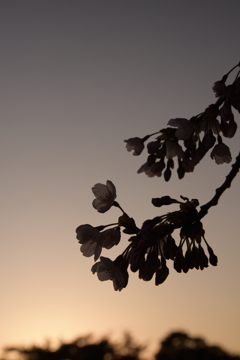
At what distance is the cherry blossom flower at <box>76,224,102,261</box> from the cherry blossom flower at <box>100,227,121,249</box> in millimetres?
24

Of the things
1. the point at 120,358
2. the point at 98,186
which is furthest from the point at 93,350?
the point at 98,186

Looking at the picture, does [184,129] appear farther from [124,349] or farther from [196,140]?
[124,349]

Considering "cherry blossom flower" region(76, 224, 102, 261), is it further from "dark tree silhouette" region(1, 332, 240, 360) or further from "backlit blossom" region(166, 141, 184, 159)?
"dark tree silhouette" region(1, 332, 240, 360)

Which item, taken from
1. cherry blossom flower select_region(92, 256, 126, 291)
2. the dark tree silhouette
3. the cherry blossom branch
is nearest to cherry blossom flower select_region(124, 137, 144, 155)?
the cherry blossom branch

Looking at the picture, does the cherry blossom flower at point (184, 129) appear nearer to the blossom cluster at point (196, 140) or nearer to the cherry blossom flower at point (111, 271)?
the blossom cluster at point (196, 140)

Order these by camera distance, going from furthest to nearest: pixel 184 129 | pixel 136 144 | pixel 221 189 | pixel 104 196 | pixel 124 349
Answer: pixel 124 349 → pixel 136 144 → pixel 104 196 → pixel 184 129 → pixel 221 189

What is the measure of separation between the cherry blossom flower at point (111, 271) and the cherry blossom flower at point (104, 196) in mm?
287

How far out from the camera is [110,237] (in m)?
1.92

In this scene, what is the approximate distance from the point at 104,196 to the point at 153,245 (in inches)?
16.7

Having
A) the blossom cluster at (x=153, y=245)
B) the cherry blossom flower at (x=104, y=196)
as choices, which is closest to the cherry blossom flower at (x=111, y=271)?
the blossom cluster at (x=153, y=245)

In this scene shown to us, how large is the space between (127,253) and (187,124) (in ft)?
2.22

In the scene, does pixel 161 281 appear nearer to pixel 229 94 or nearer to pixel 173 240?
pixel 173 240

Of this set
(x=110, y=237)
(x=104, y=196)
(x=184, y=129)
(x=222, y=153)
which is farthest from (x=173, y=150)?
(x=110, y=237)

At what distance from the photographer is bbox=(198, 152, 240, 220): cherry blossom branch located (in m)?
1.87
